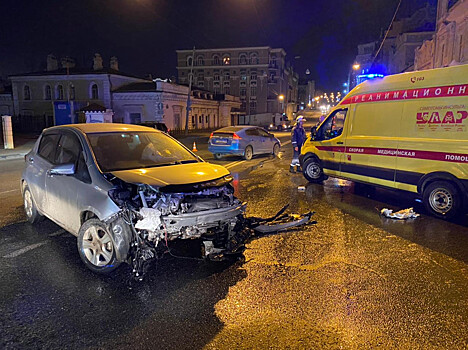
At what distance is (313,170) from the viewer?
10594mm

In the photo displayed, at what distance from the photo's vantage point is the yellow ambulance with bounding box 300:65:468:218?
21.8ft

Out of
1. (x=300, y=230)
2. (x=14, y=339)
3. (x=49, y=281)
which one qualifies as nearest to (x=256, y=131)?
(x=300, y=230)

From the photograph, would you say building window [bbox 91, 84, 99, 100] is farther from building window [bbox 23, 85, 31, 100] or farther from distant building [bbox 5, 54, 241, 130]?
building window [bbox 23, 85, 31, 100]

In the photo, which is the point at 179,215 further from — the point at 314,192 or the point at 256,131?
the point at 256,131

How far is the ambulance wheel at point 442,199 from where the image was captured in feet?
22.1

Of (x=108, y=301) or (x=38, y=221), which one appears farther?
(x=38, y=221)

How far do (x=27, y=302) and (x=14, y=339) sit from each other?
2.24 ft

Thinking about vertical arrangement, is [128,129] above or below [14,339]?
above

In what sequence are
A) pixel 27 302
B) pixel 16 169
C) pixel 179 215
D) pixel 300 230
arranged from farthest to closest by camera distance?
1. pixel 16 169
2. pixel 300 230
3. pixel 179 215
4. pixel 27 302

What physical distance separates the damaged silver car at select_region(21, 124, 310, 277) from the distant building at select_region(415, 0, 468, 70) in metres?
18.2

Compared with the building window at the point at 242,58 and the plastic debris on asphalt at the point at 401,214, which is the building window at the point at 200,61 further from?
the plastic debris on asphalt at the point at 401,214

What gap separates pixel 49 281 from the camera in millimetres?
4180

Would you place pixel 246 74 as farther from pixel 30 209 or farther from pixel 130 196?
pixel 130 196

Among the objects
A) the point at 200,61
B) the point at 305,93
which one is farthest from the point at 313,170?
the point at 305,93
